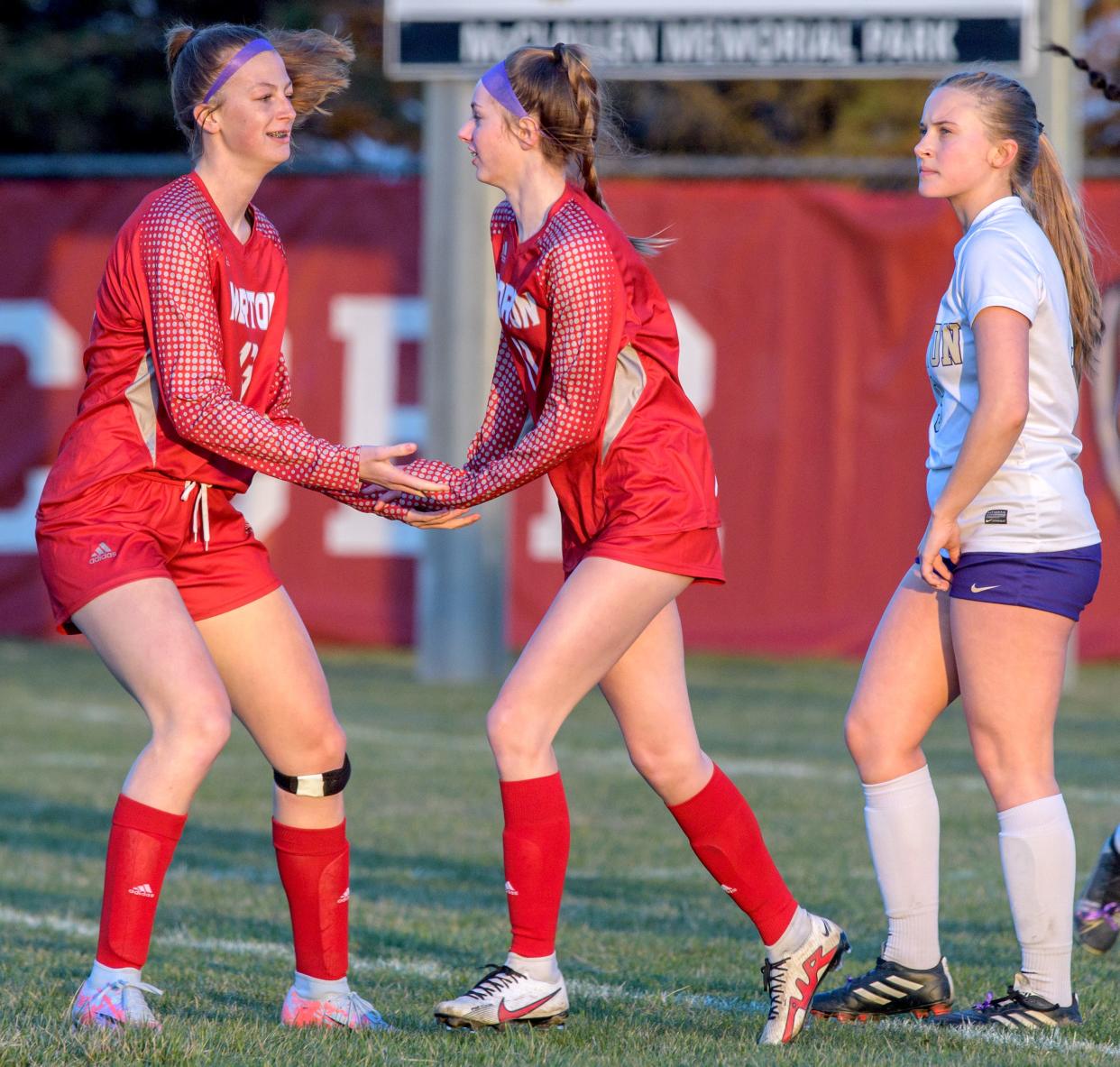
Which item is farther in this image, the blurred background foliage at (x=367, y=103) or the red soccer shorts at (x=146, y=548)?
the blurred background foliage at (x=367, y=103)

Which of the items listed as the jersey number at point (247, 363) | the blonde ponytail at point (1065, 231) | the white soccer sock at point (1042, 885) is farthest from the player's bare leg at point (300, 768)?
the blonde ponytail at point (1065, 231)

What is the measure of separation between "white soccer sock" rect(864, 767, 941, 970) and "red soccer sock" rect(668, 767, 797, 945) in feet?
0.81

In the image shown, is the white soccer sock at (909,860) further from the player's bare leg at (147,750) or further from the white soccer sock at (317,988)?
the player's bare leg at (147,750)

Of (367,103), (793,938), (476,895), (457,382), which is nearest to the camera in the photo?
(793,938)

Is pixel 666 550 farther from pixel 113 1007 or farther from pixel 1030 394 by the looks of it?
pixel 113 1007

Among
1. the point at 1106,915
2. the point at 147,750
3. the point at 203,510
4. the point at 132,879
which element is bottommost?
the point at 1106,915

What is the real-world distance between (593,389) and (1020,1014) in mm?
1592

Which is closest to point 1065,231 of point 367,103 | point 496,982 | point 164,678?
point 496,982

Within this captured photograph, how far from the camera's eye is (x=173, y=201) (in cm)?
372

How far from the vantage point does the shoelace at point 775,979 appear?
12.2 feet

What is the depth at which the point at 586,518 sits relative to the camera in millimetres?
3775

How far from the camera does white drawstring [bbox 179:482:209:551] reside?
3.79 meters

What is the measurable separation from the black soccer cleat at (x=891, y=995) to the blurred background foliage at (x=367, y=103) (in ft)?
47.2

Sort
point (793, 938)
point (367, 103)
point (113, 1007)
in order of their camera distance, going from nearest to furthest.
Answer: point (113, 1007) → point (793, 938) → point (367, 103)
